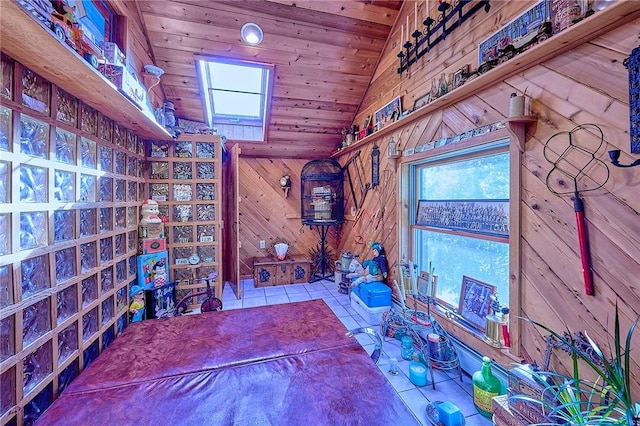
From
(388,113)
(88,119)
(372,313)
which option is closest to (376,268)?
(372,313)

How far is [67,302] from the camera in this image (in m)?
1.53

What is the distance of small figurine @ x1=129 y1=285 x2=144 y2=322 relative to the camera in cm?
240

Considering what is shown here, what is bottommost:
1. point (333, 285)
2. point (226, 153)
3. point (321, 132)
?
point (333, 285)

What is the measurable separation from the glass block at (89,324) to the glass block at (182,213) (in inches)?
57.8

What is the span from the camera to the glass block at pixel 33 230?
123cm

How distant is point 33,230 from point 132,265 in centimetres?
137

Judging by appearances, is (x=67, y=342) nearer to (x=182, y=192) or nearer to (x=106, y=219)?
(x=106, y=219)

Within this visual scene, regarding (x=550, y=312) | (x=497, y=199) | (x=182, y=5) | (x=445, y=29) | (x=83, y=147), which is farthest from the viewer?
(x=182, y=5)

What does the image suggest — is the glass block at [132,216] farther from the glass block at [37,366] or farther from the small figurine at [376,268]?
the small figurine at [376,268]

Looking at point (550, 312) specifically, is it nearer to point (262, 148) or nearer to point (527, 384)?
point (527, 384)

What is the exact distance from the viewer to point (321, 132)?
4.26m

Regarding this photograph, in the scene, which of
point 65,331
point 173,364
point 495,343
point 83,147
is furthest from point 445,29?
point 65,331

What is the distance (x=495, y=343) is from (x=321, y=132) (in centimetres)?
352

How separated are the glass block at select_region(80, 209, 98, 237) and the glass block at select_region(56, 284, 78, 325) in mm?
349
